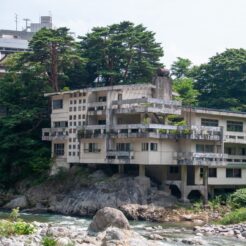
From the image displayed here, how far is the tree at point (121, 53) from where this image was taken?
69250mm

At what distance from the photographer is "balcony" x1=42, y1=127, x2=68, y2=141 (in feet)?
203

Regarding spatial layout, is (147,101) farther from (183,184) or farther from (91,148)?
(183,184)

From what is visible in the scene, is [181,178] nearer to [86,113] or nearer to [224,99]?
[86,113]

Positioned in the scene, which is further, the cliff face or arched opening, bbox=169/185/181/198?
arched opening, bbox=169/185/181/198

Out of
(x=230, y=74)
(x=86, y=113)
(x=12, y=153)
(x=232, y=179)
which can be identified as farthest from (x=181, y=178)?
(x=230, y=74)

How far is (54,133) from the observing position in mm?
62594

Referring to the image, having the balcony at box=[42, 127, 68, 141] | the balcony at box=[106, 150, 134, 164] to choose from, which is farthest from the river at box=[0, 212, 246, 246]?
the balcony at box=[42, 127, 68, 141]

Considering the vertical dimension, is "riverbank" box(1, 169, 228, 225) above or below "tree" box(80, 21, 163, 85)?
below

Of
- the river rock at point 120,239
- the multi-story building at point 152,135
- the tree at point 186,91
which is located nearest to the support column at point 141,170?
the multi-story building at point 152,135

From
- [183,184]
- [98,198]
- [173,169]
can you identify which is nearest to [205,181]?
[183,184]

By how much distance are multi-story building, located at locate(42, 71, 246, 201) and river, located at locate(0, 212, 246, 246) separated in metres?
7.76

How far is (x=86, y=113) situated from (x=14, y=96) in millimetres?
10458

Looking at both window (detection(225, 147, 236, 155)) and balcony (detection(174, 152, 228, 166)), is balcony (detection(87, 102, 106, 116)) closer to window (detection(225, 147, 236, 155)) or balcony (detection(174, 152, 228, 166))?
balcony (detection(174, 152, 228, 166))

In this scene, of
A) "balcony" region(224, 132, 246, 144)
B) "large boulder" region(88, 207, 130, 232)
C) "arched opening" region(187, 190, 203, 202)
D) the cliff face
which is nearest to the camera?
"large boulder" region(88, 207, 130, 232)
